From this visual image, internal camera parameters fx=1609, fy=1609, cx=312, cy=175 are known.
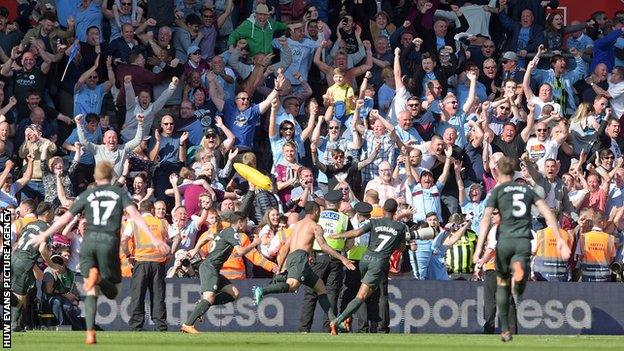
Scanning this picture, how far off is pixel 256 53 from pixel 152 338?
9076 millimetres

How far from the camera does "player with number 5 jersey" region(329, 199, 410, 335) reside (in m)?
22.6

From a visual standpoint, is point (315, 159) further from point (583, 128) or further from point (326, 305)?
point (583, 128)

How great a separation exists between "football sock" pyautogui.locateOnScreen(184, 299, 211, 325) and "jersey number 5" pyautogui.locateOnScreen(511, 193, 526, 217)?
539 cm

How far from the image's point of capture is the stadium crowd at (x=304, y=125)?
2503cm

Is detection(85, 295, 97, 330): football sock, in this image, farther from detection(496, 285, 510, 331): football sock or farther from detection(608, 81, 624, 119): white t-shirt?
detection(608, 81, 624, 119): white t-shirt

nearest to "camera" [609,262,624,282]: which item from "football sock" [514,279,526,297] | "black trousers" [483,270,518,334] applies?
"black trousers" [483,270,518,334]

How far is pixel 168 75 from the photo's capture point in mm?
28203

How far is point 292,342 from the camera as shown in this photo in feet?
67.3

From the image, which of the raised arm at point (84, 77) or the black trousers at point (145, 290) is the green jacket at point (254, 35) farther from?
the black trousers at point (145, 290)

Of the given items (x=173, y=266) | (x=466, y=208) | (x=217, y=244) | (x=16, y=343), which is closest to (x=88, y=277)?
(x=16, y=343)

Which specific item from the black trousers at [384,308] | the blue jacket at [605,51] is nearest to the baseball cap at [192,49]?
the black trousers at [384,308]

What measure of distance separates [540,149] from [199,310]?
7722 millimetres

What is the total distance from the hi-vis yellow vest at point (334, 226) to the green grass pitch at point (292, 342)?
145 cm

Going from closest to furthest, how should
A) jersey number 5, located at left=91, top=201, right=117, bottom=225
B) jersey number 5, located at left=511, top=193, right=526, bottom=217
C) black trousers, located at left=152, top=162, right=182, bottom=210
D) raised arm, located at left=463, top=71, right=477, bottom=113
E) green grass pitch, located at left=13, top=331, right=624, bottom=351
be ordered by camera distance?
jersey number 5, located at left=91, top=201, right=117, bottom=225
green grass pitch, located at left=13, top=331, right=624, bottom=351
jersey number 5, located at left=511, top=193, right=526, bottom=217
black trousers, located at left=152, top=162, right=182, bottom=210
raised arm, located at left=463, top=71, right=477, bottom=113
